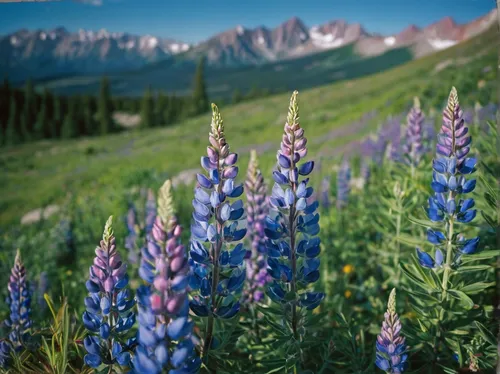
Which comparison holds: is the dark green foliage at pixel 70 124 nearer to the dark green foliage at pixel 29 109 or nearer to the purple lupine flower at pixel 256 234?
the dark green foliage at pixel 29 109

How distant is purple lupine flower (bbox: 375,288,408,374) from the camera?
4.07 ft

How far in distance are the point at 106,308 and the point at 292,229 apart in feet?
1.92

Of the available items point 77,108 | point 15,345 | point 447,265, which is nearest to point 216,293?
point 447,265

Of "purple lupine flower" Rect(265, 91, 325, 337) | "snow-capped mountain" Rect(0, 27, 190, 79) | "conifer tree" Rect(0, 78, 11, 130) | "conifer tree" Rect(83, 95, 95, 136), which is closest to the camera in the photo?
"purple lupine flower" Rect(265, 91, 325, 337)

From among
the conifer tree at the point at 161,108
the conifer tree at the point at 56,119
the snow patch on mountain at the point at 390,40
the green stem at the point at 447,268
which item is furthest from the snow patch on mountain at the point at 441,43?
the conifer tree at the point at 56,119

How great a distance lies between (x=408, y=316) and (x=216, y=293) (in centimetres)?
112

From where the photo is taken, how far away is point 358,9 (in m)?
3.22

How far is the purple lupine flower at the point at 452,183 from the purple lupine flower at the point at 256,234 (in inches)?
24.7

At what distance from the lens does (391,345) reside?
4.11 ft

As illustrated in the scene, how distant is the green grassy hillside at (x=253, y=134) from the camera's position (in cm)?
369

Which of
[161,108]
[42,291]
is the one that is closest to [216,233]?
[42,291]

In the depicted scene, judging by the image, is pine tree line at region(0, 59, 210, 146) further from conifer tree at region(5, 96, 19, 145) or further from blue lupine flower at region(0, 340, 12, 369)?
blue lupine flower at region(0, 340, 12, 369)

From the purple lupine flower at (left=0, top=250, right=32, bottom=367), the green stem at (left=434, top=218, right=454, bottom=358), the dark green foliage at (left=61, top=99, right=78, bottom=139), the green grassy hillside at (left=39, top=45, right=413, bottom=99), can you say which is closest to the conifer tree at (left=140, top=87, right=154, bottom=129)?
the green grassy hillside at (left=39, top=45, right=413, bottom=99)

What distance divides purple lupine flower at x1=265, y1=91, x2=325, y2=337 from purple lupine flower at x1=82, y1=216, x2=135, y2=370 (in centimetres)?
45
